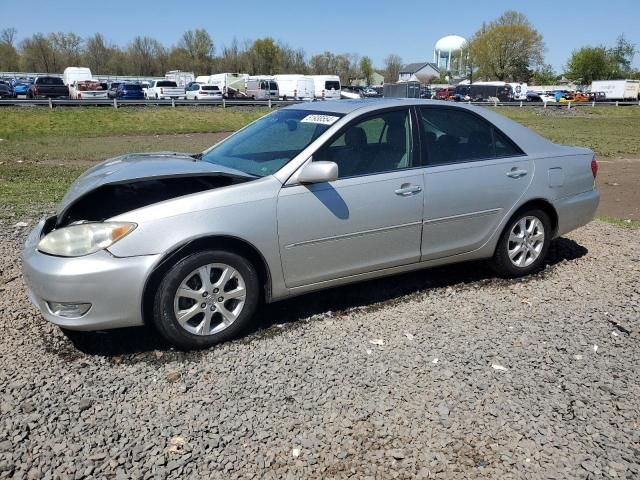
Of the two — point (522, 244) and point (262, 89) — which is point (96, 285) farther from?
point (262, 89)

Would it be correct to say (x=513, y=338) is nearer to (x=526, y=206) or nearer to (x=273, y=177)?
(x=526, y=206)

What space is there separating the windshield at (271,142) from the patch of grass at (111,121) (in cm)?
1839

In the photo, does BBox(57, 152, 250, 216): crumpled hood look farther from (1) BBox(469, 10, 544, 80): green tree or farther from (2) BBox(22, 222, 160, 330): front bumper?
(1) BBox(469, 10, 544, 80): green tree

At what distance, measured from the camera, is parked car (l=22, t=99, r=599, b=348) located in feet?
11.4

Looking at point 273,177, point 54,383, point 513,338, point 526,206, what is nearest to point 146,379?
point 54,383

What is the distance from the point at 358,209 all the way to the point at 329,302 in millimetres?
896

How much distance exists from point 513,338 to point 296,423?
1.78 metres

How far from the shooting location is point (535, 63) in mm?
102625

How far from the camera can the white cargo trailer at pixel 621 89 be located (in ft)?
207

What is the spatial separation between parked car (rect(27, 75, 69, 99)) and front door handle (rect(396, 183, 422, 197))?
3909cm

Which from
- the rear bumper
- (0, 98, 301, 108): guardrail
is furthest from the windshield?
(0, 98, 301, 108): guardrail

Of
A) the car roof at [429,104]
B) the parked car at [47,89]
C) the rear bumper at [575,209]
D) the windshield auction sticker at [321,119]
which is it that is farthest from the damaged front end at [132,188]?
the parked car at [47,89]

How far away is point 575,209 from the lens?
17.4 feet

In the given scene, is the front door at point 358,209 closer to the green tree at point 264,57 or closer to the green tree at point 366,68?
the green tree at point 264,57
